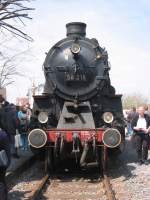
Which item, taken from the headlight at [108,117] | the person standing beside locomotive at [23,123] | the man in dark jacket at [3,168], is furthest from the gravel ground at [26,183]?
the person standing beside locomotive at [23,123]

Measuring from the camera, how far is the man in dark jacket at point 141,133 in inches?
544

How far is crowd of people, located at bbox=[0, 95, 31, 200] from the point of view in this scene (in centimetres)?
732

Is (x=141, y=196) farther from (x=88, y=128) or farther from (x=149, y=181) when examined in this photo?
(x=88, y=128)

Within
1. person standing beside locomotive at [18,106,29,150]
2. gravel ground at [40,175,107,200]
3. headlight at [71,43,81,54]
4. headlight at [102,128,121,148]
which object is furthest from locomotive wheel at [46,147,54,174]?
person standing beside locomotive at [18,106,29,150]

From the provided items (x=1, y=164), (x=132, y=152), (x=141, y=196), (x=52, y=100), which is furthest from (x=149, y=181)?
(x=132, y=152)

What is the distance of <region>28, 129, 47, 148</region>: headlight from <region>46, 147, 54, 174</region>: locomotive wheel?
51 centimetres

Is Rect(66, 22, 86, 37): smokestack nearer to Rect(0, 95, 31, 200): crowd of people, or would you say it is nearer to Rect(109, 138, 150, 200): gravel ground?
Rect(0, 95, 31, 200): crowd of people

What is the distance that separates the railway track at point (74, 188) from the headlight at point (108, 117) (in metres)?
1.34

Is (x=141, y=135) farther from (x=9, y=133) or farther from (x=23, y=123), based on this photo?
(x=23, y=123)

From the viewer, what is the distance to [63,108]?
12.2 metres

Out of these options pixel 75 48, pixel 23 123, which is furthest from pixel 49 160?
pixel 23 123

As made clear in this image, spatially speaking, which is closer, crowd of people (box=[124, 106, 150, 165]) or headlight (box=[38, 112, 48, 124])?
headlight (box=[38, 112, 48, 124])

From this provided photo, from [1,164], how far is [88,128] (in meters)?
4.60

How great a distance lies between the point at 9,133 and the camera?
13.0 meters
